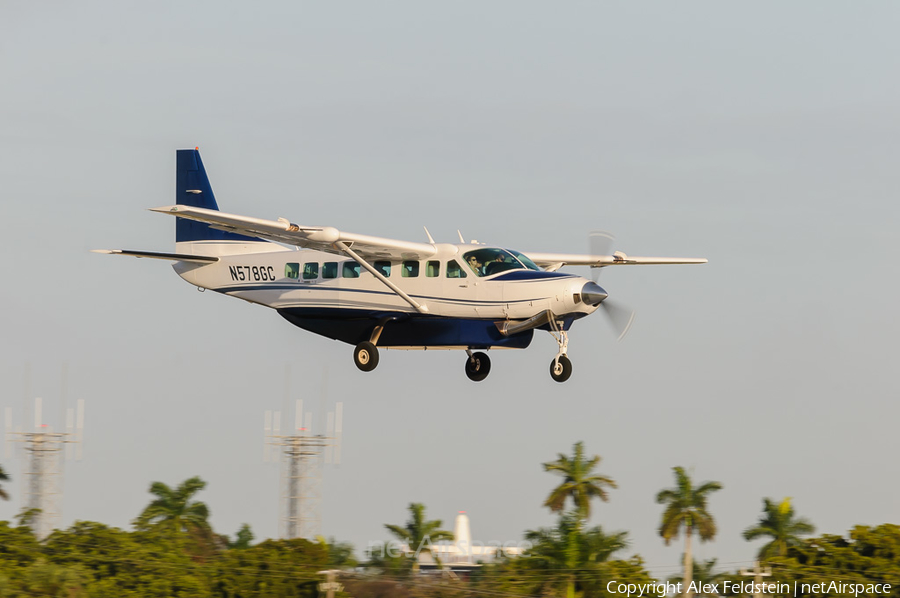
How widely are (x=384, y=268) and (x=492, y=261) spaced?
8.99 ft

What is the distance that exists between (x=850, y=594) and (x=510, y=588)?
1322 cm

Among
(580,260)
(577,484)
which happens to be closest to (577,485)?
(577,484)

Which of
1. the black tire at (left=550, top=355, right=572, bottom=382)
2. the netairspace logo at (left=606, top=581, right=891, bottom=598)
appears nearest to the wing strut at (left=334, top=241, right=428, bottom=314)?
the black tire at (left=550, top=355, right=572, bottom=382)

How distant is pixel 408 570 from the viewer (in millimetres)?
56656

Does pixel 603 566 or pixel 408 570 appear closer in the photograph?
pixel 603 566

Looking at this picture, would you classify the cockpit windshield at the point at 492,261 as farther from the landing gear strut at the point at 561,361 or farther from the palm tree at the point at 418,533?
the palm tree at the point at 418,533

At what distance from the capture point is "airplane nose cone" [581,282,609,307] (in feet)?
86.7

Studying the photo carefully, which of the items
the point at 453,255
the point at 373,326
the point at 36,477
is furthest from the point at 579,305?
the point at 36,477

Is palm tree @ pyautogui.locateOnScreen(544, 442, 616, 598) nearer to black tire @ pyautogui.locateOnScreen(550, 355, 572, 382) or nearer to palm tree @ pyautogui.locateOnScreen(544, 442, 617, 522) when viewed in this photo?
palm tree @ pyautogui.locateOnScreen(544, 442, 617, 522)

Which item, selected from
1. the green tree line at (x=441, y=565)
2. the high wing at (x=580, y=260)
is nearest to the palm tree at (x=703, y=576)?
the green tree line at (x=441, y=565)

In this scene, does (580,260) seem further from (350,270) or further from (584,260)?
(350,270)

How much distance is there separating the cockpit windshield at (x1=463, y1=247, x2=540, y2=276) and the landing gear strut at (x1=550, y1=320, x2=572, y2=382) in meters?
1.67

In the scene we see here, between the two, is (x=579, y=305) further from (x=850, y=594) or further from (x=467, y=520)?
(x=467, y=520)

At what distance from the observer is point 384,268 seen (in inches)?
1138
